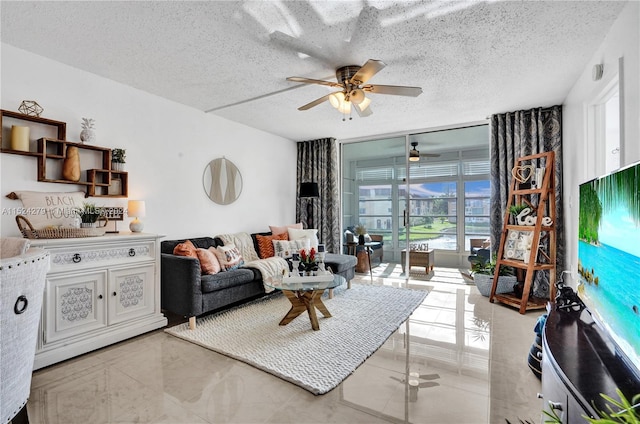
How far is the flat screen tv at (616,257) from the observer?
3.65ft

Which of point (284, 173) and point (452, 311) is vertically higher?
point (284, 173)

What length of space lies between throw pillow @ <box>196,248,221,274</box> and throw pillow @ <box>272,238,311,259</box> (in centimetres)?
118

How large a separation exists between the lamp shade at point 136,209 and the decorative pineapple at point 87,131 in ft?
2.18

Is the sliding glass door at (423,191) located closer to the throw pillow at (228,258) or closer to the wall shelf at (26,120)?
the throw pillow at (228,258)

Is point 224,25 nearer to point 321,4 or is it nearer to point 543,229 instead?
point 321,4

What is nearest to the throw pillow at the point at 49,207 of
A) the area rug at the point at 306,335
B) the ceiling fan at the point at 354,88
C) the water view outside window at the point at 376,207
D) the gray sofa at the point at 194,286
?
the gray sofa at the point at 194,286

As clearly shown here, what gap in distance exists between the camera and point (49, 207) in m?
2.66

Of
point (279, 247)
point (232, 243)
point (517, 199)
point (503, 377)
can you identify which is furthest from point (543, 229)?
point (232, 243)

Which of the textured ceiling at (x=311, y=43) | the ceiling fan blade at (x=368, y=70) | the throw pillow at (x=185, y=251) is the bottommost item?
the throw pillow at (x=185, y=251)

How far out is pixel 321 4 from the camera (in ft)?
6.60

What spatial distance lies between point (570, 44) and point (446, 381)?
8.91ft

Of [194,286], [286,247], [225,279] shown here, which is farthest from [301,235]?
[194,286]

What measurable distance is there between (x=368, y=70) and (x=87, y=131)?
2573 millimetres

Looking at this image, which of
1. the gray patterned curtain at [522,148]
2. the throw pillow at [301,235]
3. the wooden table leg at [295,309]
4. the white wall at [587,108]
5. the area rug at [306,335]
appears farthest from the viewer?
the throw pillow at [301,235]
